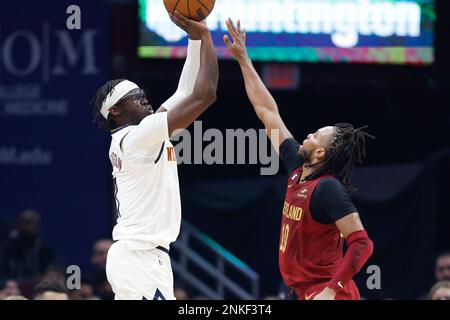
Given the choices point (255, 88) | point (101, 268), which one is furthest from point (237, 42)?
point (101, 268)

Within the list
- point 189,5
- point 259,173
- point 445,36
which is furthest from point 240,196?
point 189,5

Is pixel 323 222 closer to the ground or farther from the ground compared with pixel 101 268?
farther from the ground

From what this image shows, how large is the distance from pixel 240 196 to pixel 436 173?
2029mm

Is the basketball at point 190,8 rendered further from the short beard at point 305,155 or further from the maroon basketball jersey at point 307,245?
the maroon basketball jersey at point 307,245

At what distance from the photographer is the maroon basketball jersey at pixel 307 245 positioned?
23.7ft

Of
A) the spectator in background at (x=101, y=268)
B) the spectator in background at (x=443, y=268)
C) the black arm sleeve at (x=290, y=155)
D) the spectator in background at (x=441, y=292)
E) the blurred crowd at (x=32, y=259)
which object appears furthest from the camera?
the blurred crowd at (x=32, y=259)

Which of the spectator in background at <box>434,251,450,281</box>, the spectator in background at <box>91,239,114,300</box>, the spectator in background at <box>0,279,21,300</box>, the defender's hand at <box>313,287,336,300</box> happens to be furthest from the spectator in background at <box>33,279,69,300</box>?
the spectator in background at <box>434,251,450,281</box>

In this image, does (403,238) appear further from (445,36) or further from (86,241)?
(86,241)

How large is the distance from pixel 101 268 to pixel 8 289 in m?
1.33

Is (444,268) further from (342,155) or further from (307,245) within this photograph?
(307,245)

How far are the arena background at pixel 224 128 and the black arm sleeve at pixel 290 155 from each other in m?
4.24

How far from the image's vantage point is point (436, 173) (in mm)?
12617

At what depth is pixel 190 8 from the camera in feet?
24.5
